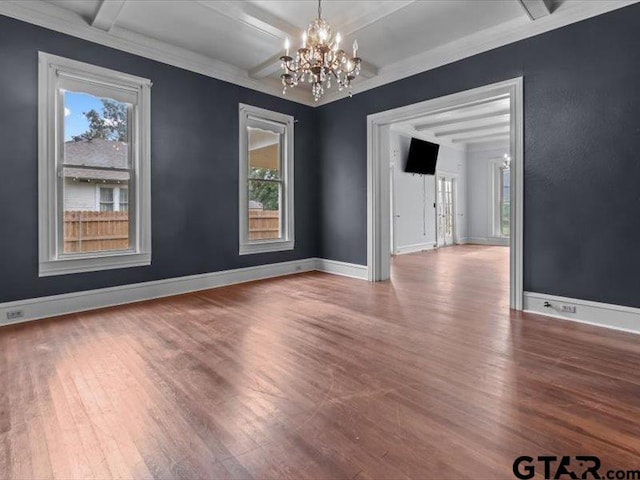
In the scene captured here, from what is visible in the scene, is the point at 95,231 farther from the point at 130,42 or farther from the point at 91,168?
the point at 130,42

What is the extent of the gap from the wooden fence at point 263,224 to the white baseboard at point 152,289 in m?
0.54

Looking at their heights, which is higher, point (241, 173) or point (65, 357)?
→ point (241, 173)

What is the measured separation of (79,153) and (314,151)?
3.77 metres

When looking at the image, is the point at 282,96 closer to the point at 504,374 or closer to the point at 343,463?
the point at 504,374

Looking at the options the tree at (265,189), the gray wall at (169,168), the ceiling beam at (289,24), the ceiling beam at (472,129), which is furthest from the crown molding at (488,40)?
the ceiling beam at (472,129)

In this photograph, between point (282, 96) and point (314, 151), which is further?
point (314, 151)

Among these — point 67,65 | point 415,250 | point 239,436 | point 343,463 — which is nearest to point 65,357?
point 239,436

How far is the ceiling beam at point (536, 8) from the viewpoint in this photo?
11.4 feet

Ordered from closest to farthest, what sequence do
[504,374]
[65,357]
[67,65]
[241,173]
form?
[504,374] → [65,357] → [67,65] → [241,173]

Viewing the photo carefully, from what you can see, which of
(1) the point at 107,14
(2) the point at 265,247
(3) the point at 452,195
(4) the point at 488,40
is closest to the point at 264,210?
(2) the point at 265,247

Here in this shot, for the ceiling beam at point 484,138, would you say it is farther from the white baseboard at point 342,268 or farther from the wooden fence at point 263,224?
the wooden fence at point 263,224

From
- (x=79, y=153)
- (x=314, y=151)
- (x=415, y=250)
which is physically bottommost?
(x=415, y=250)

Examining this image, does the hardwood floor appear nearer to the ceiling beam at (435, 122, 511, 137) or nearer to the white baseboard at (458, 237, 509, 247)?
the ceiling beam at (435, 122, 511, 137)

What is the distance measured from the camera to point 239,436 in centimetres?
175
